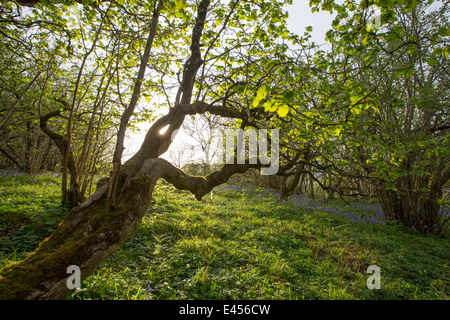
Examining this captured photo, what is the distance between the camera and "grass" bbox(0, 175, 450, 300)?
2814 mm

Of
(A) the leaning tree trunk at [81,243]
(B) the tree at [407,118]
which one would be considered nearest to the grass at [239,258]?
(A) the leaning tree trunk at [81,243]

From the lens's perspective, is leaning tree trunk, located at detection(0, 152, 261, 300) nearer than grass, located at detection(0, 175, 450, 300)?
Yes

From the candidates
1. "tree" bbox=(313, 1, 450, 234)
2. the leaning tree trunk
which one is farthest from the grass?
"tree" bbox=(313, 1, 450, 234)

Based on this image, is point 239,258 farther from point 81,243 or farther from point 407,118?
point 407,118

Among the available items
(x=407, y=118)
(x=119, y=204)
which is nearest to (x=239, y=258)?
(x=119, y=204)

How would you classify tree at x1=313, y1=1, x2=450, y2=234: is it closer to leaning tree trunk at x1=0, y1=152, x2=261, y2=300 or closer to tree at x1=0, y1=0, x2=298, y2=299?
tree at x1=0, y1=0, x2=298, y2=299

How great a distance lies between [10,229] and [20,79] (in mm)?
4163

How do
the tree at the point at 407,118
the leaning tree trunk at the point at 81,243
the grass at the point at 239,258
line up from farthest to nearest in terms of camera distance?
the tree at the point at 407,118
the grass at the point at 239,258
the leaning tree trunk at the point at 81,243

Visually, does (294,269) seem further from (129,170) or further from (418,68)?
(418,68)

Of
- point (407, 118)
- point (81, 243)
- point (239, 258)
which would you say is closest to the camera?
point (81, 243)

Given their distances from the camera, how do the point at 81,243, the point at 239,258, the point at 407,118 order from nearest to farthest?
the point at 81,243 < the point at 239,258 < the point at 407,118

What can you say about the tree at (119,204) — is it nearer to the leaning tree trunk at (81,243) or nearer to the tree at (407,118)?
the leaning tree trunk at (81,243)

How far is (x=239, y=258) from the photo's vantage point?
3783 millimetres

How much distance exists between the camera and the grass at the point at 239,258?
2.81 meters
